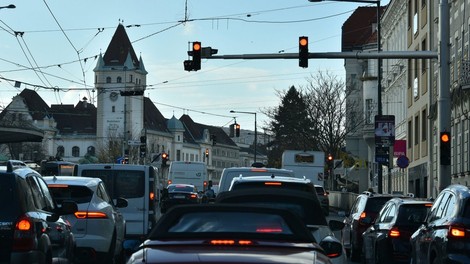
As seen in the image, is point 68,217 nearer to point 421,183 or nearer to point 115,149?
point 421,183

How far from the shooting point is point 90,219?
58.2 feet

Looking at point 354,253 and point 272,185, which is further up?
point 272,185

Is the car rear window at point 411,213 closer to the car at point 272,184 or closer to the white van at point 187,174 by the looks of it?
the car at point 272,184

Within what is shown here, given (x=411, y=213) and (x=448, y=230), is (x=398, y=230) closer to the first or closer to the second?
(x=411, y=213)

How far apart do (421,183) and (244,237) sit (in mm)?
46265

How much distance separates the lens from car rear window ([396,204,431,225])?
62.0ft

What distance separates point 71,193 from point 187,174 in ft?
154

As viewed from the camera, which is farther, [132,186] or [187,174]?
[187,174]

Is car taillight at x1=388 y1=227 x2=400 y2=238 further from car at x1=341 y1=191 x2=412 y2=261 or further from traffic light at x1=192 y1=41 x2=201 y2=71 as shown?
traffic light at x1=192 y1=41 x2=201 y2=71

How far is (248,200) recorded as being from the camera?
13.4 meters

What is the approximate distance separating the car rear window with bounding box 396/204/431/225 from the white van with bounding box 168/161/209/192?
45.3 m

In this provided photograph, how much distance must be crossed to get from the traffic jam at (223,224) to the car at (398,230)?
18 millimetres

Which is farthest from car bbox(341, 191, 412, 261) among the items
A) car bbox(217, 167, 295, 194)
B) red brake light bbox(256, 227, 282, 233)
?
red brake light bbox(256, 227, 282, 233)

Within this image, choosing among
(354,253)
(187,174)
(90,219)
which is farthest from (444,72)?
(187,174)
